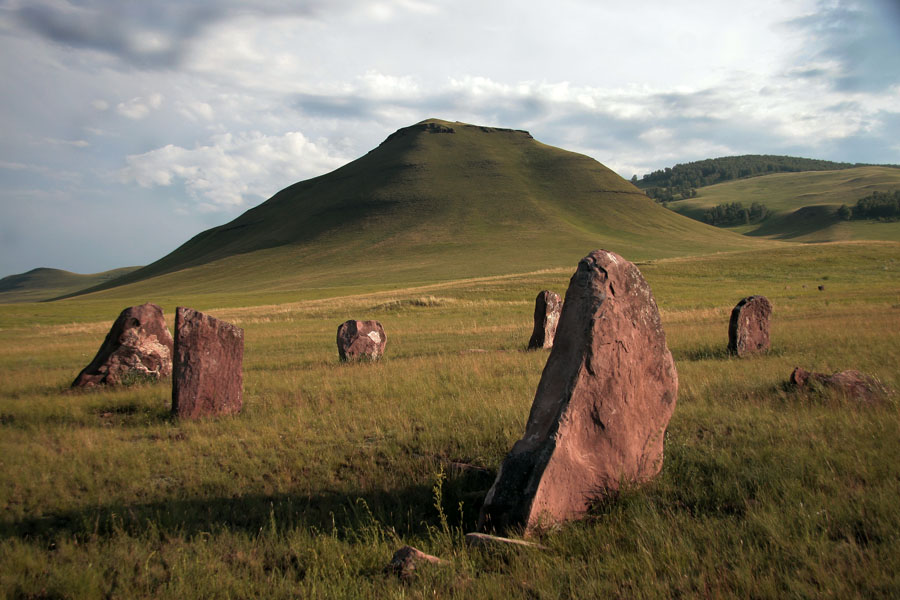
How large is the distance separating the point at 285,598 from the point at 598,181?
573 feet

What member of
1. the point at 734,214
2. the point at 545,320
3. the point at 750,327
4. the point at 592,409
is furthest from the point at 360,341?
the point at 734,214

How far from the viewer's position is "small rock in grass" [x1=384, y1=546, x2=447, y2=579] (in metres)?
4.62

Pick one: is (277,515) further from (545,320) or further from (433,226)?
(433,226)

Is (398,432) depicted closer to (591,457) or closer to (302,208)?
(591,457)

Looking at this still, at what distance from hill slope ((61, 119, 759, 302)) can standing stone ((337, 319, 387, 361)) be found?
208 ft

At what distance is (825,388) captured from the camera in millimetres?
8500

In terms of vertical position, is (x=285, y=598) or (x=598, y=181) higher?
(x=598, y=181)

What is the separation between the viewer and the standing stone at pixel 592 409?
528cm

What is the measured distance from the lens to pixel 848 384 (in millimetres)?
8469

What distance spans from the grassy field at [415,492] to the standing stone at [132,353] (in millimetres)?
1054

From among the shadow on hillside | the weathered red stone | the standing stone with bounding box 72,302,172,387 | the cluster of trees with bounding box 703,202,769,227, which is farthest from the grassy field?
the cluster of trees with bounding box 703,202,769,227

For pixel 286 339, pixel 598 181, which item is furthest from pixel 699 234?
pixel 286 339

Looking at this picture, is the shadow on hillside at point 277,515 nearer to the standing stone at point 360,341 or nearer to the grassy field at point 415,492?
the grassy field at point 415,492

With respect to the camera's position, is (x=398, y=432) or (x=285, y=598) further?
(x=398, y=432)
